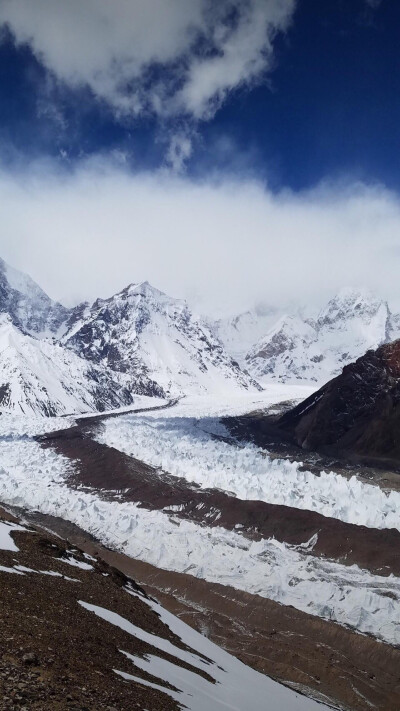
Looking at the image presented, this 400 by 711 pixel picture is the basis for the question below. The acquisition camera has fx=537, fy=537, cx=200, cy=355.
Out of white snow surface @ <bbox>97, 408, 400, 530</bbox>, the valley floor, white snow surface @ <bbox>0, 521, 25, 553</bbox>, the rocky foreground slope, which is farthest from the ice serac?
the rocky foreground slope

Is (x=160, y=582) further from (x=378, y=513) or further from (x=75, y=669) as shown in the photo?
(x=75, y=669)

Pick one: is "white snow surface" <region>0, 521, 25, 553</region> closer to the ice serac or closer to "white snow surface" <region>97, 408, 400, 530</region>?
"white snow surface" <region>97, 408, 400, 530</region>

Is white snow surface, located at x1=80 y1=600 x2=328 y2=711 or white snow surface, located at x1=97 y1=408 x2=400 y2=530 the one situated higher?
white snow surface, located at x1=97 y1=408 x2=400 y2=530

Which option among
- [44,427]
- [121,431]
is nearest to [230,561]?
[121,431]

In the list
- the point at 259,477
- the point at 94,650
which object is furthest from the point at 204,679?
the point at 259,477

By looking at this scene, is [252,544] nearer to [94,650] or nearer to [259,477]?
[259,477]

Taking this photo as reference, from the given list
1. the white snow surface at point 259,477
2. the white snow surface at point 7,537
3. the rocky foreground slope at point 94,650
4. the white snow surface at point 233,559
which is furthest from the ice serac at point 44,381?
the rocky foreground slope at point 94,650

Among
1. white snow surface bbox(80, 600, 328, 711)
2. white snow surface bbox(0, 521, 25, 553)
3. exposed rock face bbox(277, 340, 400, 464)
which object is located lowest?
white snow surface bbox(0, 521, 25, 553)
